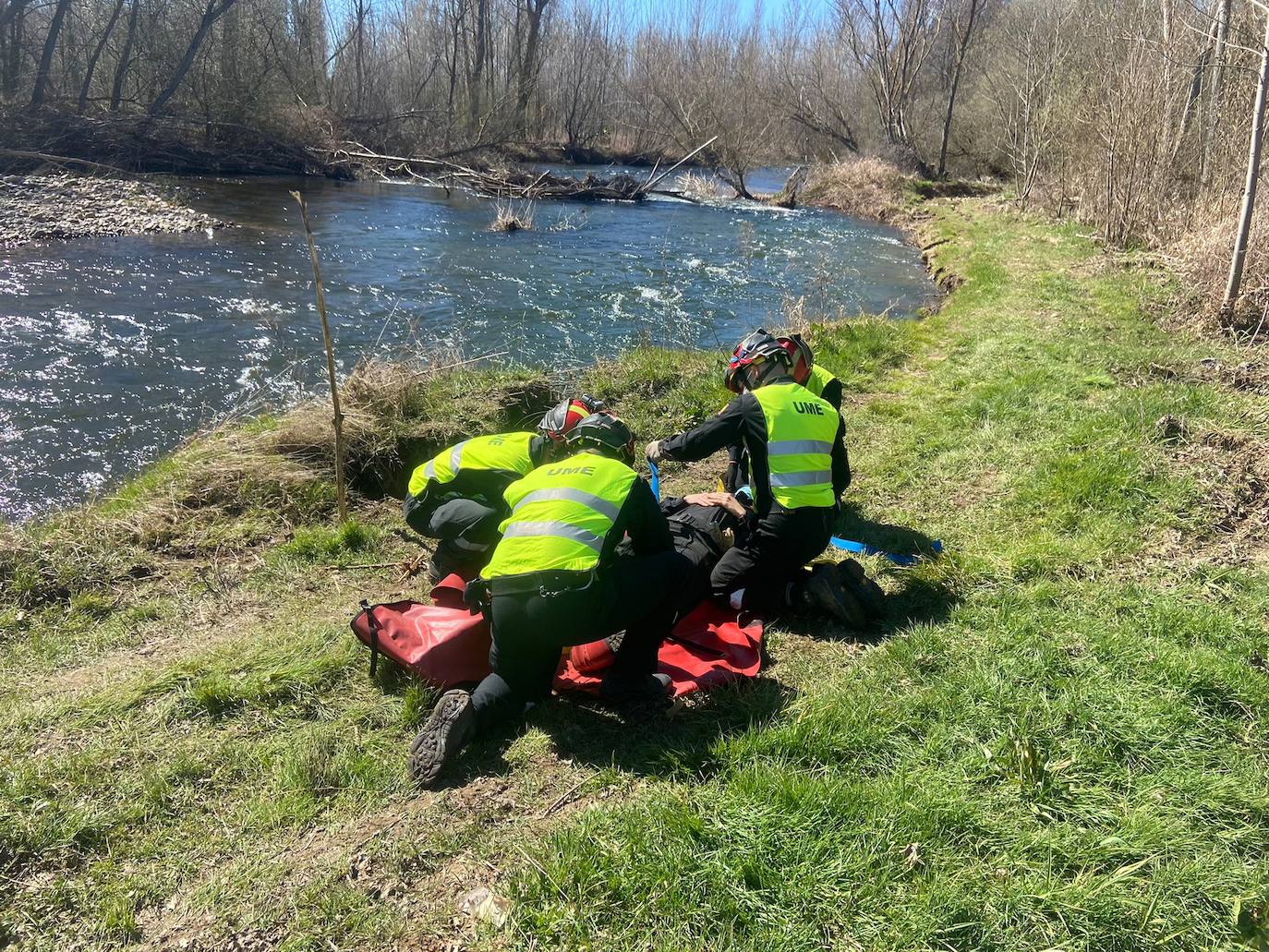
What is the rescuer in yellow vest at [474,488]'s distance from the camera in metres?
4.73

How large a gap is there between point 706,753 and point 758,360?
2524 mm

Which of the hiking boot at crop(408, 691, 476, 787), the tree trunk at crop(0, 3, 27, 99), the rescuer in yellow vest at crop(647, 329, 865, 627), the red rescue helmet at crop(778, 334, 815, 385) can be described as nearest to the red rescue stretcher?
the rescuer in yellow vest at crop(647, 329, 865, 627)

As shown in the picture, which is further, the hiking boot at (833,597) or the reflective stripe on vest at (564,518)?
the hiking boot at (833,597)

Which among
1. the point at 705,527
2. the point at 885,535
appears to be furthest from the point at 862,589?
the point at 885,535

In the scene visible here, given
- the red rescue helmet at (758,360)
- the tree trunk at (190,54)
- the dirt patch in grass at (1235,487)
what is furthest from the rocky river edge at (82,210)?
the dirt patch in grass at (1235,487)

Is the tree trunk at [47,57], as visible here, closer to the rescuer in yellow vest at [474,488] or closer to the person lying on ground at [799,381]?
the rescuer in yellow vest at [474,488]

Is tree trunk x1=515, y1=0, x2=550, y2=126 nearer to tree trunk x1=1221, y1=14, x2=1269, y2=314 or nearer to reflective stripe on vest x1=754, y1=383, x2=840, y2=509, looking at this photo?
tree trunk x1=1221, y1=14, x2=1269, y2=314

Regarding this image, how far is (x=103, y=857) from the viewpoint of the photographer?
293cm

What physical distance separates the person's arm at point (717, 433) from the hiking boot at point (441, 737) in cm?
202

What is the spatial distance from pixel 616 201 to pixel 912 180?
11.4 metres

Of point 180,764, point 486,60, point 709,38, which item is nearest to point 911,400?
point 180,764

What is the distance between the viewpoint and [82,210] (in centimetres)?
1634

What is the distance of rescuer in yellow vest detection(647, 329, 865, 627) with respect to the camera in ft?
14.8

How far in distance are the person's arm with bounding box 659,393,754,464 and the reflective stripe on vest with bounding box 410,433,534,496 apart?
889 millimetres
